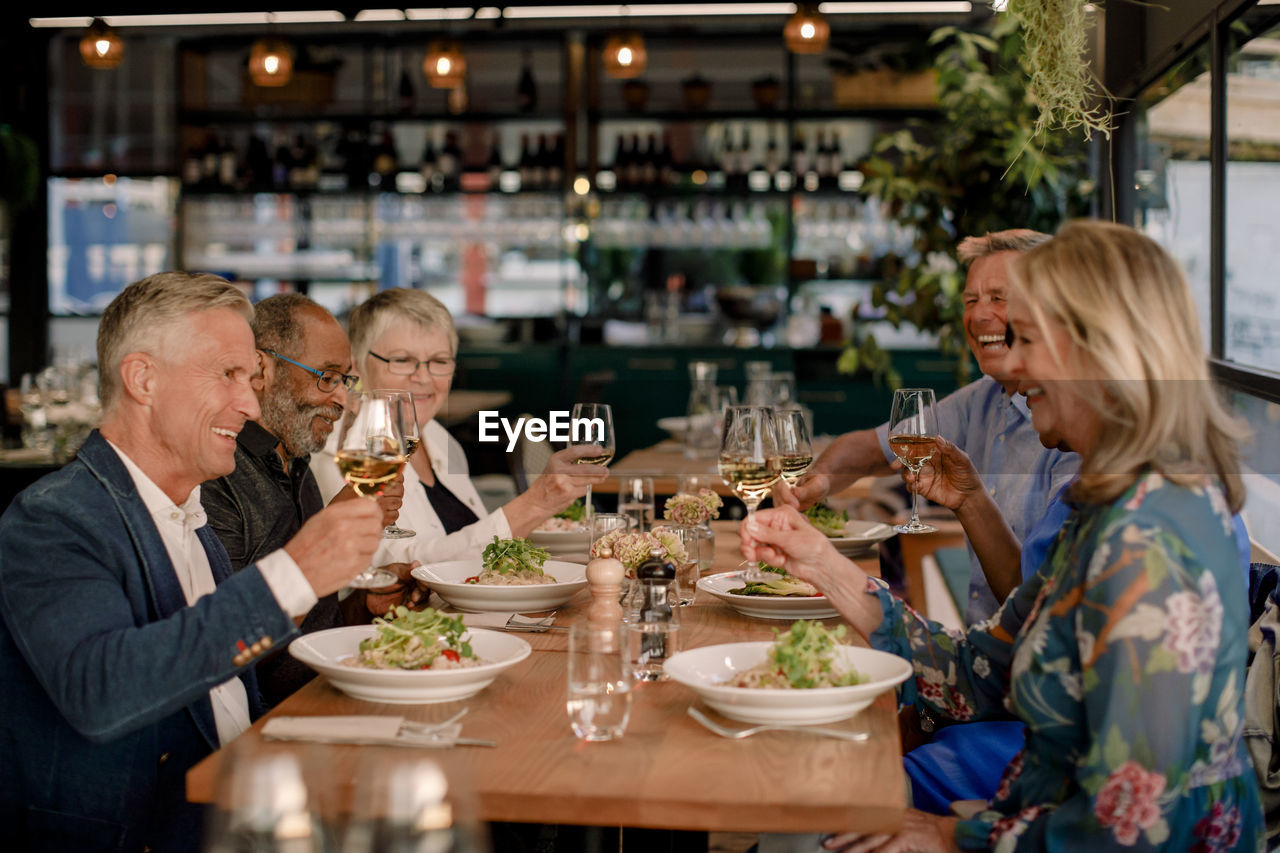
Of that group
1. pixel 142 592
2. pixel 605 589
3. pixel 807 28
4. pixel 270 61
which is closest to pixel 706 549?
pixel 605 589

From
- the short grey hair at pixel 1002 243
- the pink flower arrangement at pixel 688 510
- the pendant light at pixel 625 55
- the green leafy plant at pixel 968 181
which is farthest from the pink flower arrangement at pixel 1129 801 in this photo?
the pendant light at pixel 625 55

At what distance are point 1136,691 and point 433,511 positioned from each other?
5.92 ft

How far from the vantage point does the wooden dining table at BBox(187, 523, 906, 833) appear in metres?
1.28

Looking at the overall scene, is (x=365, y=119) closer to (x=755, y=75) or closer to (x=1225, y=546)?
(x=755, y=75)

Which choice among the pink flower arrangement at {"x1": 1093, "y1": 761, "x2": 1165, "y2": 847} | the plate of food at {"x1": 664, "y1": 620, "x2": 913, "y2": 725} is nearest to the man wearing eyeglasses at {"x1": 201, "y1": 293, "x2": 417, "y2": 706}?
the plate of food at {"x1": 664, "y1": 620, "x2": 913, "y2": 725}

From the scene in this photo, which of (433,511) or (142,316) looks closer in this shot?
(142,316)

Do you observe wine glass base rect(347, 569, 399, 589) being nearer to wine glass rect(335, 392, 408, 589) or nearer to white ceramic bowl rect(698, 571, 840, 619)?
wine glass rect(335, 392, 408, 589)

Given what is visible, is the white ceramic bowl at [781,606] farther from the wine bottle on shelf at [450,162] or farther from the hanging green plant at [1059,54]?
the wine bottle on shelf at [450,162]

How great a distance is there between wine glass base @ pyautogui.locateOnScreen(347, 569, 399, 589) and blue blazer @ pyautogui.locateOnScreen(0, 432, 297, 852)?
0.57ft

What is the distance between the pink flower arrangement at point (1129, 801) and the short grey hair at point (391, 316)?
2002 mm

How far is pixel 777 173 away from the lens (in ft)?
24.1

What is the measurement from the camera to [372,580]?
1700 mm

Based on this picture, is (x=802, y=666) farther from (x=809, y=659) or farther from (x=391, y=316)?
(x=391, y=316)

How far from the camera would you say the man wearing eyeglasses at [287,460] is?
219 cm
